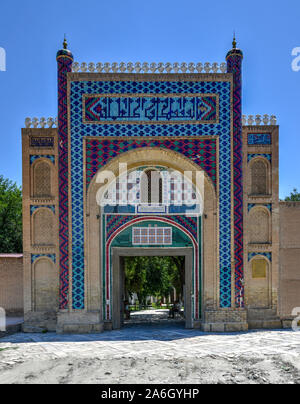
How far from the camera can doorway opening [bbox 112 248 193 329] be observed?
9.66 metres

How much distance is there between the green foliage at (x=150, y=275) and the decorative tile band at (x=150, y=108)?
9775 millimetres

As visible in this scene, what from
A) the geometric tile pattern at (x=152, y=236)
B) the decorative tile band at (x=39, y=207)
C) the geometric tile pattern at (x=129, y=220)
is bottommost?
the geometric tile pattern at (x=152, y=236)

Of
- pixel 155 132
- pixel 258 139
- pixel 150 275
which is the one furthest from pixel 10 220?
pixel 258 139

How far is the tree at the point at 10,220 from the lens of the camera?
59.1 feet

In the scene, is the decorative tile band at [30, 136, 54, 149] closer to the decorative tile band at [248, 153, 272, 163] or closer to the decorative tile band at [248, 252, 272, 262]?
the decorative tile band at [248, 153, 272, 163]

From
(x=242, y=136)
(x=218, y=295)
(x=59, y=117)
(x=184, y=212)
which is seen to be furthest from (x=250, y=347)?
(x=59, y=117)

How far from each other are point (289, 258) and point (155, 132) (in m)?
5.51

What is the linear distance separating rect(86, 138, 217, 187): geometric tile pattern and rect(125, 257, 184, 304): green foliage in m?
9.13

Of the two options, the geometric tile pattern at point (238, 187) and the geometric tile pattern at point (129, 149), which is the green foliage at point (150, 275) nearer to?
the geometric tile pattern at point (238, 187)

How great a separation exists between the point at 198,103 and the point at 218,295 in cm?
564

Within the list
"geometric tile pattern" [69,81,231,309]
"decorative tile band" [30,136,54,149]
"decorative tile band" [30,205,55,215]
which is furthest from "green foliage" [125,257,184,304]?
"decorative tile band" [30,136,54,149]

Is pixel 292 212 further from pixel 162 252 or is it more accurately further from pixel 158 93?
pixel 158 93

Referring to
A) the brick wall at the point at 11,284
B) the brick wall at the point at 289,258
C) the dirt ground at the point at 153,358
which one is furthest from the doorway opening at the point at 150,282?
the brick wall at the point at 11,284

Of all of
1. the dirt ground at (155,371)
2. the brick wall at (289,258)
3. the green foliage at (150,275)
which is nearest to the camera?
the dirt ground at (155,371)
